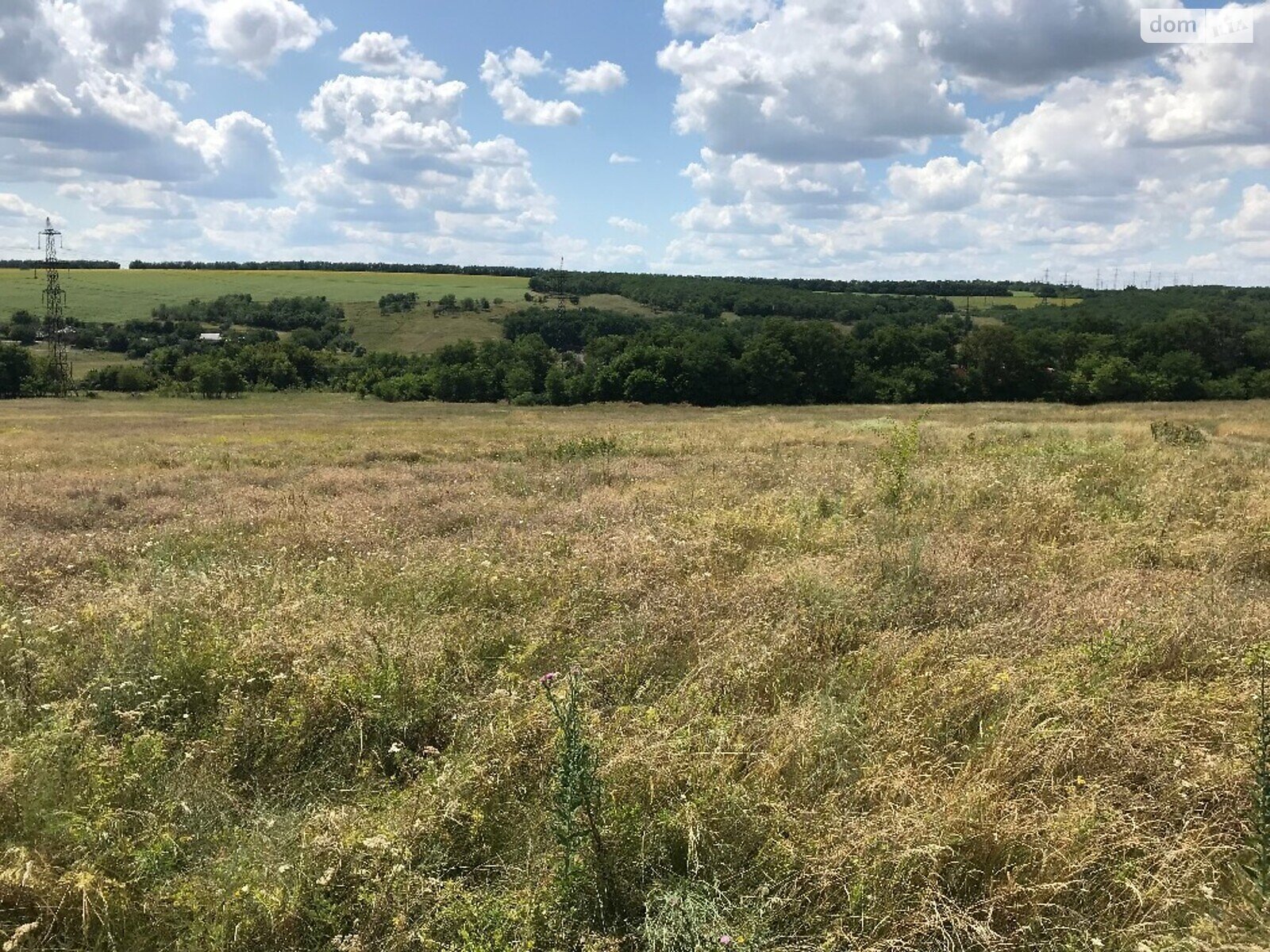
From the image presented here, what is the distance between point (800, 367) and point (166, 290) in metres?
148

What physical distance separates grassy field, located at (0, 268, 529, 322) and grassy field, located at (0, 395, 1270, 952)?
159 metres

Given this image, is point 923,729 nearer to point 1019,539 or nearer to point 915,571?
point 915,571

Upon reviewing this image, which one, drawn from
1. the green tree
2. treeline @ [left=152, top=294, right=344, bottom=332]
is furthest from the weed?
treeline @ [left=152, top=294, right=344, bottom=332]

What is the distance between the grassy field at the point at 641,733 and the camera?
3277mm

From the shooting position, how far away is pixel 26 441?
2742 cm

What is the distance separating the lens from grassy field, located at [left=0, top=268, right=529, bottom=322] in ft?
466

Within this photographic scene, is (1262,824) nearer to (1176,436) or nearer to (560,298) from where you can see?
(1176,436)

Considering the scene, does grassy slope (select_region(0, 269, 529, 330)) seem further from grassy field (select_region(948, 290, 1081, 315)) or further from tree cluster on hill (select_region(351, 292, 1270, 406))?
grassy field (select_region(948, 290, 1081, 315))

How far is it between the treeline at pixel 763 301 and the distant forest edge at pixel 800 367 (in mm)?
29034

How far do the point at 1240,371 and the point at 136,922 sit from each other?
10528 centimetres

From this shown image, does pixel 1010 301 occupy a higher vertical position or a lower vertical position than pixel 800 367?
higher

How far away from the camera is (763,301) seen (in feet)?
530

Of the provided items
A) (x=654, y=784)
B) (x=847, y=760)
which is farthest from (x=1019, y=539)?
(x=654, y=784)

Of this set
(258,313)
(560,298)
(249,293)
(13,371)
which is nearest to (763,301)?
(560,298)
